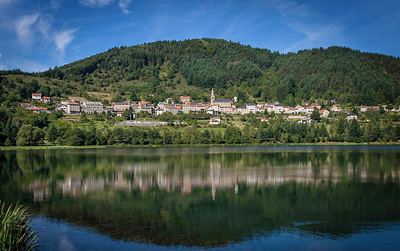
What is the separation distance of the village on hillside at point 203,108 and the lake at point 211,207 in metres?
67.0

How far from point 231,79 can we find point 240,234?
154940 millimetres

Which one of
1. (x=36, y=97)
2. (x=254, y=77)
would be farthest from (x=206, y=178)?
(x=254, y=77)

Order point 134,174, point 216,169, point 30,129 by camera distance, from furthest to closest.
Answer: point 30,129 < point 216,169 < point 134,174

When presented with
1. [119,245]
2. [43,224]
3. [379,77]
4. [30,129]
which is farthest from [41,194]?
[379,77]

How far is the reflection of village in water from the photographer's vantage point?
27.7 m

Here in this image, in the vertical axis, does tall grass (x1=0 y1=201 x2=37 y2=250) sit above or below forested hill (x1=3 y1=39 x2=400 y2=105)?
below

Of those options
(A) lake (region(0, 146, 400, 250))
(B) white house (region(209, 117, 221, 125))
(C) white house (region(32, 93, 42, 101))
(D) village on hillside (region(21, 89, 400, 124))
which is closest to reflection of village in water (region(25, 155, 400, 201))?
(A) lake (region(0, 146, 400, 250))

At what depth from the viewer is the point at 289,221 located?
1870 centimetres

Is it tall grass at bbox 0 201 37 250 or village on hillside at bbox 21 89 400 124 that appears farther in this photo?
village on hillside at bbox 21 89 400 124

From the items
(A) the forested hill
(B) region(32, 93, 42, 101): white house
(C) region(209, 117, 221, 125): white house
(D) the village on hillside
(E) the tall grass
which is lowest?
(E) the tall grass

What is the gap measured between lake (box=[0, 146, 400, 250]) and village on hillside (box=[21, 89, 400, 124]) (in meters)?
67.0

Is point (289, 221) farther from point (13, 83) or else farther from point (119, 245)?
point (13, 83)

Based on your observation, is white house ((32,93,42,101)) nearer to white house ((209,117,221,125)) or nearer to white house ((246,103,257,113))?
white house ((209,117,221,125))

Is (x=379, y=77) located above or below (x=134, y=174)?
above
